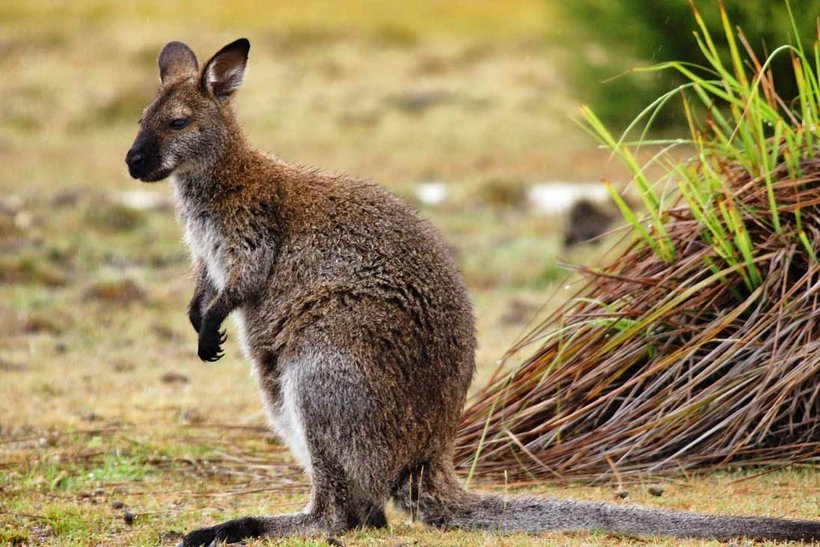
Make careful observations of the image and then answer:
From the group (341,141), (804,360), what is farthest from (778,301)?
(341,141)

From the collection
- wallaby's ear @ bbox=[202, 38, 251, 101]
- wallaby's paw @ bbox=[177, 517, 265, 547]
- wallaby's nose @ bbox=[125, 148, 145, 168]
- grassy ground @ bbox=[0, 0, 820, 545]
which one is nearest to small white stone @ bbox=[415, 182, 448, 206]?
grassy ground @ bbox=[0, 0, 820, 545]

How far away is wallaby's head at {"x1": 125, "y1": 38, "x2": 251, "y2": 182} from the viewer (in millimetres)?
6012

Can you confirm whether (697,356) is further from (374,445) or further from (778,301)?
(374,445)

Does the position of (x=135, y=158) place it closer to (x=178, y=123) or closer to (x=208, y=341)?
(x=178, y=123)

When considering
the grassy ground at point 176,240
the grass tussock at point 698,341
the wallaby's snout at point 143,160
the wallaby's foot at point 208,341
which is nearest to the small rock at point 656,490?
the grassy ground at point 176,240

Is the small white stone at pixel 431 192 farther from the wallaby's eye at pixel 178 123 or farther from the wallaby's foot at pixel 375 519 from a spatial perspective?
the wallaby's foot at pixel 375 519

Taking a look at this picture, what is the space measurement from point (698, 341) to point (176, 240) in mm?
9469

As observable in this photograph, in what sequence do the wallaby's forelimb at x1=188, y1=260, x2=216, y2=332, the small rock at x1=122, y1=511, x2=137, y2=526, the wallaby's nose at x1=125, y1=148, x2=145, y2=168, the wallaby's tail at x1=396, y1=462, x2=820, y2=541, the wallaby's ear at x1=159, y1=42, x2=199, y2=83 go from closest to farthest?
the wallaby's tail at x1=396, y1=462, x2=820, y2=541
the small rock at x1=122, y1=511, x2=137, y2=526
the wallaby's nose at x1=125, y1=148, x2=145, y2=168
the wallaby's forelimb at x1=188, y1=260, x2=216, y2=332
the wallaby's ear at x1=159, y1=42, x2=199, y2=83

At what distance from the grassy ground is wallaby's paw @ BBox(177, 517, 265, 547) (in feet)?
1.14

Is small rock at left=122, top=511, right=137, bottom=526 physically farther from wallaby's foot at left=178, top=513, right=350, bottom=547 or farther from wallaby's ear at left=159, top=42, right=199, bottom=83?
wallaby's ear at left=159, top=42, right=199, bottom=83

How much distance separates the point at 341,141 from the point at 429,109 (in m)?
3.59

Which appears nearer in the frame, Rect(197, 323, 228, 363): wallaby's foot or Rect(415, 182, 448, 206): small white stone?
Rect(197, 323, 228, 363): wallaby's foot

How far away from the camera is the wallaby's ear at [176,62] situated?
6.50m

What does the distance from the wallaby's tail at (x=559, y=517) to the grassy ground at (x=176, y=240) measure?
0.31 ft
